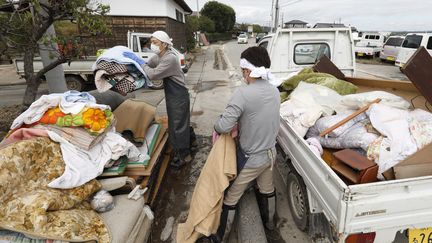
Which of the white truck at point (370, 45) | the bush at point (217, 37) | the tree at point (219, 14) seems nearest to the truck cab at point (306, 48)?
the white truck at point (370, 45)

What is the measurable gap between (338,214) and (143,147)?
2.32 metres

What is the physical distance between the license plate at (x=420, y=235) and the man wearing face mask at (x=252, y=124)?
111 centimetres

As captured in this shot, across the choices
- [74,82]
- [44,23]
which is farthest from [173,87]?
[74,82]

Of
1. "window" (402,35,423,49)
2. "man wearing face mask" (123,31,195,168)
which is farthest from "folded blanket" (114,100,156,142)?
"window" (402,35,423,49)

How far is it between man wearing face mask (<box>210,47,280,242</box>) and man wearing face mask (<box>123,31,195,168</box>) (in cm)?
130

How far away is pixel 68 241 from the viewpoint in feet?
5.61

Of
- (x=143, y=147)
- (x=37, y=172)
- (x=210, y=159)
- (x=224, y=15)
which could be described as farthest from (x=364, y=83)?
(x=224, y=15)

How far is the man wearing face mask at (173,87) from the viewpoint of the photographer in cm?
308

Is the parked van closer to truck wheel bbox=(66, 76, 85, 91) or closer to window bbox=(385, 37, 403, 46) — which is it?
window bbox=(385, 37, 403, 46)

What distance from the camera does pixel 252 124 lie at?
7.00 ft

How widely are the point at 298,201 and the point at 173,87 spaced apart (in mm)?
2139

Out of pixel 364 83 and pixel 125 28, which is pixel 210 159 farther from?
pixel 125 28

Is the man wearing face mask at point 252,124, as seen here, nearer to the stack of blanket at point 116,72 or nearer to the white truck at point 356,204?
the white truck at point 356,204

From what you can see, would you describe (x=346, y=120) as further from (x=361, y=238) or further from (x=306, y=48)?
(x=306, y=48)
